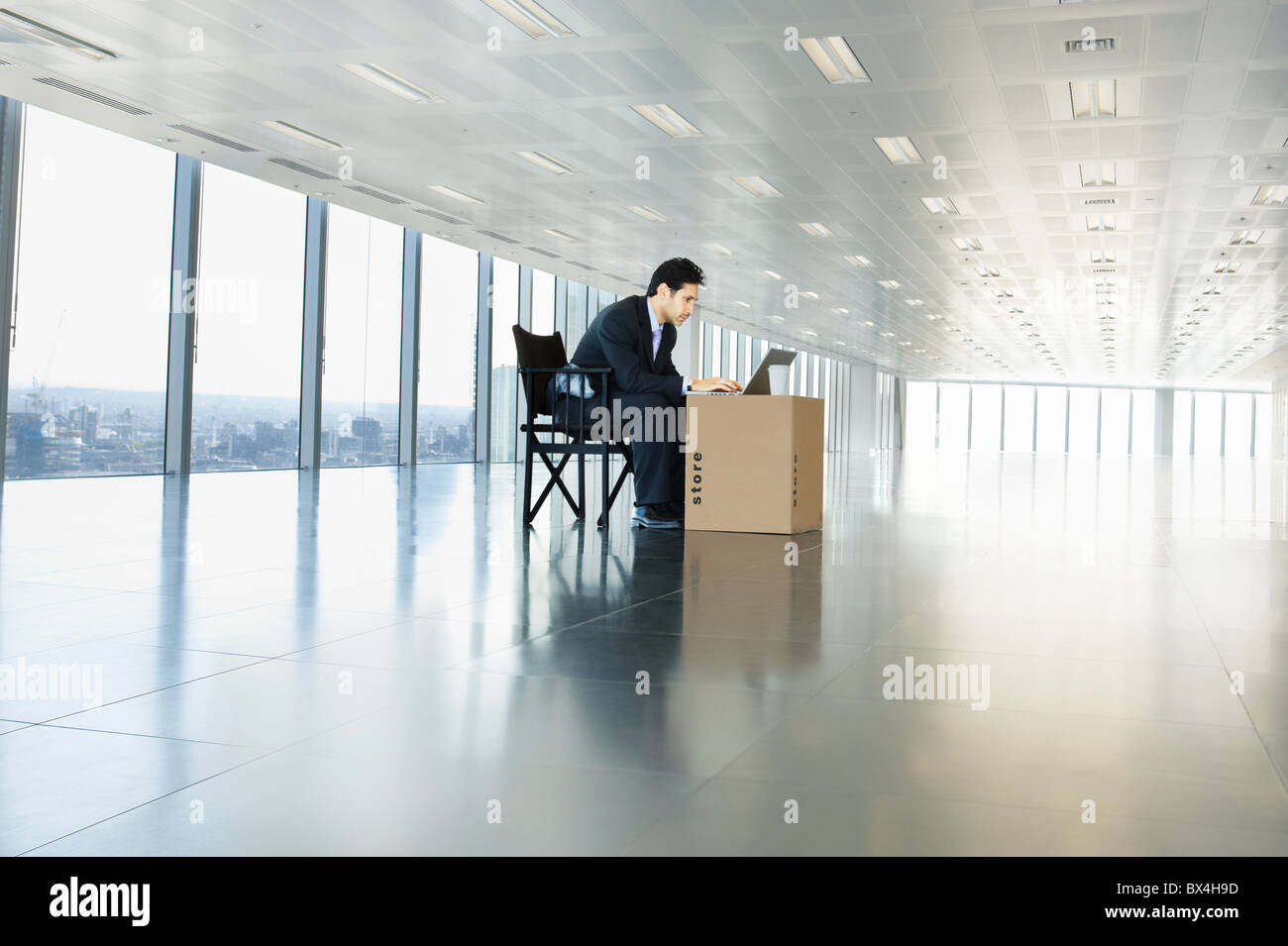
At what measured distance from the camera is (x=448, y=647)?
100 inches

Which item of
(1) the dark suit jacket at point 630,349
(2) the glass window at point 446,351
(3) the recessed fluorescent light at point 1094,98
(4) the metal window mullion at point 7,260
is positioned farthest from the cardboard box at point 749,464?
(2) the glass window at point 446,351

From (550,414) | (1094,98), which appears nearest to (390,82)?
(550,414)

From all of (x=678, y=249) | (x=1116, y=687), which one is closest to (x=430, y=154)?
(x=678, y=249)

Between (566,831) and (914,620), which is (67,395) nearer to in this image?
(914,620)

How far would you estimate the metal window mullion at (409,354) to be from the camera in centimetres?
1750

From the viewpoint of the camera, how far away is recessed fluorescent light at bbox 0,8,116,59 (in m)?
8.66

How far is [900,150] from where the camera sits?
462 inches

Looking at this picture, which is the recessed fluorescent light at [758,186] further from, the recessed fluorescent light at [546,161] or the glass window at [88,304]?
the glass window at [88,304]

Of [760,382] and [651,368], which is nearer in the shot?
[760,382]

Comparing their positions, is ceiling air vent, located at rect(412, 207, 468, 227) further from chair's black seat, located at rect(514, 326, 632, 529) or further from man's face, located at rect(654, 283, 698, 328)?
man's face, located at rect(654, 283, 698, 328)

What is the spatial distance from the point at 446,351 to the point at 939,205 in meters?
8.94

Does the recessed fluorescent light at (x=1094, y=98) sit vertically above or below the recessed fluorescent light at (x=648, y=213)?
below

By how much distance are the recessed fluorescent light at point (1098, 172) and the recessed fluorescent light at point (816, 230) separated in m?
4.05

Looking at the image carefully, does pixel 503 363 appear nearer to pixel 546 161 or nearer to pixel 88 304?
pixel 546 161
